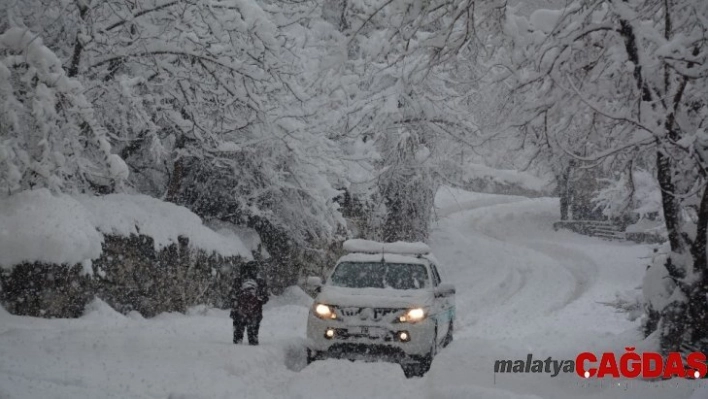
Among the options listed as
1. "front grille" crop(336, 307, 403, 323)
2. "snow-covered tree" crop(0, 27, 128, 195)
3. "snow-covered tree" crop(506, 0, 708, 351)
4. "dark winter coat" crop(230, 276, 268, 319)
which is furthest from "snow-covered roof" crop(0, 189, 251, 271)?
"snow-covered tree" crop(506, 0, 708, 351)

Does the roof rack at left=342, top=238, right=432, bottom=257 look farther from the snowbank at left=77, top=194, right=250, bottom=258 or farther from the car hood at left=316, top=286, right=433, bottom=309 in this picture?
the snowbank at left=77, top=194, right=250, bottom=258

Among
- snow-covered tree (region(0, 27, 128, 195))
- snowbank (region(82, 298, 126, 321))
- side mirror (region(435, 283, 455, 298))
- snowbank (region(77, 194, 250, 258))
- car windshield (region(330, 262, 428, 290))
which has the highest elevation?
snow-covered tree (region(0, 27, 128, 195))

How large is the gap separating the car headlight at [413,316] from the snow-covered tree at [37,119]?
5.05 m

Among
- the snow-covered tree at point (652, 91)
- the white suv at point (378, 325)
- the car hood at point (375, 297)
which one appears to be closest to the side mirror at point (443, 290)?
the white suv at point (378, 325)

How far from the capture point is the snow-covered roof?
29.9 feet

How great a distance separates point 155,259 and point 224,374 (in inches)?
214

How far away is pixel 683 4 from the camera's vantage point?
20.1 feet

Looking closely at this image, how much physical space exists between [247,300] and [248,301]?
2cm

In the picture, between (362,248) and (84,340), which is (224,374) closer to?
(84,340)

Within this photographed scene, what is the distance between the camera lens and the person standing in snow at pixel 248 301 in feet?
31.7

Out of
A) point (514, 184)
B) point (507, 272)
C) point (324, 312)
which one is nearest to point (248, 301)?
point (324, 312)

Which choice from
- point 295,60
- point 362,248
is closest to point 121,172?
point 362,248

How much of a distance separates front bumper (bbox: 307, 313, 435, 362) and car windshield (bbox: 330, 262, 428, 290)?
1235mm

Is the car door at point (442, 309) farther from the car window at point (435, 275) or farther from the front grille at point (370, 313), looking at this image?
the front grille at point (370, 313)
